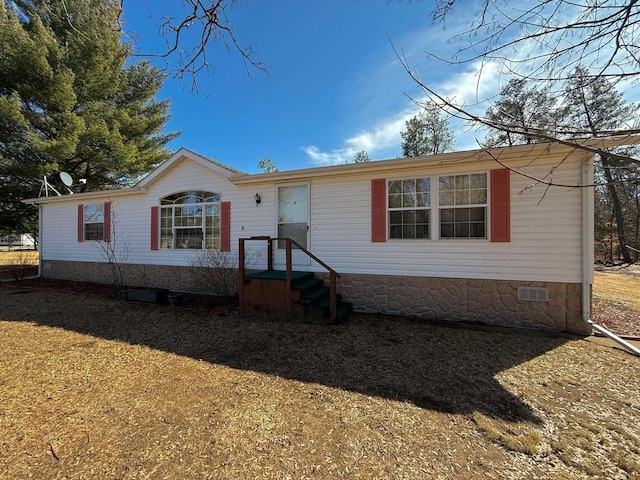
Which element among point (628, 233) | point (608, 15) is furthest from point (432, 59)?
point (628, 233)

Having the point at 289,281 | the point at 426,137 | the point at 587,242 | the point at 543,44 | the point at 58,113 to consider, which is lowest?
the point at 289,281

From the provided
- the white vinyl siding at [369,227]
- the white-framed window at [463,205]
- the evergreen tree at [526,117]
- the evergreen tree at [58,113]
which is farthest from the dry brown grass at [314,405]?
the evergreen tree at [58,113]

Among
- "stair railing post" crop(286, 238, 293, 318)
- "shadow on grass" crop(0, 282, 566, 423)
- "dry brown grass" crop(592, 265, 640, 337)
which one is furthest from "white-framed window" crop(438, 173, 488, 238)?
"stair railing post" crop(286, 238, 293, 318)

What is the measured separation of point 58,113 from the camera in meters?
12.9

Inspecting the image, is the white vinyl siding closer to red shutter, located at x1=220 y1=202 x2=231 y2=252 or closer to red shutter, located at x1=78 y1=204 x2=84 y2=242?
red shutter, located at x1=220 y1=202 x2=231 y2=252

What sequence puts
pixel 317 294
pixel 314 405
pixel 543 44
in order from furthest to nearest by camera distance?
pixel 317 294
pixel 314 405
pixel 543 44

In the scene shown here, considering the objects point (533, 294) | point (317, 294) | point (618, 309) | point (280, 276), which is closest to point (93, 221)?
point (280, 276)

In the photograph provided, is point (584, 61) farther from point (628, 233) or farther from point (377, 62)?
point (628, 233)

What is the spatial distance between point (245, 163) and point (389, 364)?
19900 millimetres

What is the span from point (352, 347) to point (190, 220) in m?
5.83

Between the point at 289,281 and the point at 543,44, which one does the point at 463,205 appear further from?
the point at 289,281

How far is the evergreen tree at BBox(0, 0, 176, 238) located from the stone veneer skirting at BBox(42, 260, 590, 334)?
37.9 ft

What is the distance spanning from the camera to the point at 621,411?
104 inches

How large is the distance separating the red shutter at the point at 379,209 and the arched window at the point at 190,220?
4.06m
